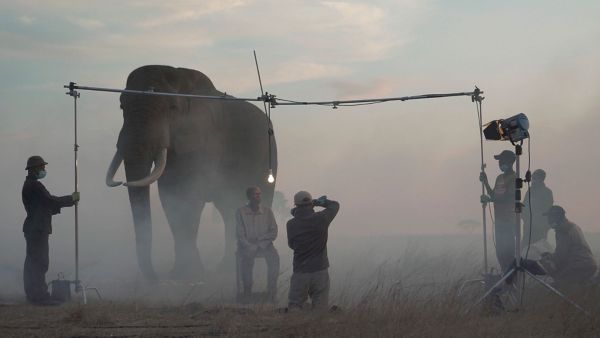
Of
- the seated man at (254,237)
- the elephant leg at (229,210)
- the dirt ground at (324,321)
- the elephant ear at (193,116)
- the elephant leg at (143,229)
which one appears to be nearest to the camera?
the dirt ground at (324,321)

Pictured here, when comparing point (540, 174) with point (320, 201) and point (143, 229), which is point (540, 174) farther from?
point (143, 229)

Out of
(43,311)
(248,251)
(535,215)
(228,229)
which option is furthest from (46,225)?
(535,215)

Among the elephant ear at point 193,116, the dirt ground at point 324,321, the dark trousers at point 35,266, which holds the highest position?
the elephant ear at point 193,116

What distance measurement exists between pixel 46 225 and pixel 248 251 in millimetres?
3171

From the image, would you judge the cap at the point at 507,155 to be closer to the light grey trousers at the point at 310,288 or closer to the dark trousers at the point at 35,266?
the light grey trousers at the point at 310,288

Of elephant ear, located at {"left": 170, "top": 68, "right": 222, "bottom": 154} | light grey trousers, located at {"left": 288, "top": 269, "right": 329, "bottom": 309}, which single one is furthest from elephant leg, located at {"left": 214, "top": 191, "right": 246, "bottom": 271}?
light grey trousers, located at {"left": 288, "top": 269, "right": 329, "bottom": 309}

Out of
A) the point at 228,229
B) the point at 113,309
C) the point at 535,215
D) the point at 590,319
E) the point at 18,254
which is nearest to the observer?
the point at 590,319

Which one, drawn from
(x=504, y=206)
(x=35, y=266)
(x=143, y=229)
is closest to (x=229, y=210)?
(x=143, y=229)

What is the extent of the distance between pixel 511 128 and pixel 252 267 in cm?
489

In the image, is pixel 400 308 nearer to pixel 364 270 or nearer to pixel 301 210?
pixel 301 210

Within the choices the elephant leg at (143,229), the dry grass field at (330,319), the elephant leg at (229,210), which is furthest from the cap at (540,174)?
the elephant leg at (143,229)

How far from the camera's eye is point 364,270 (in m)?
22.8

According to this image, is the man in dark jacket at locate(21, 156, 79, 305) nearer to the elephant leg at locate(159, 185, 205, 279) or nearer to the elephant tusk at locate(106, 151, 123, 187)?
the elephant tusk at locate(106, 151, 123, 187)

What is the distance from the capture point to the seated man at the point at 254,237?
14.7 meters
